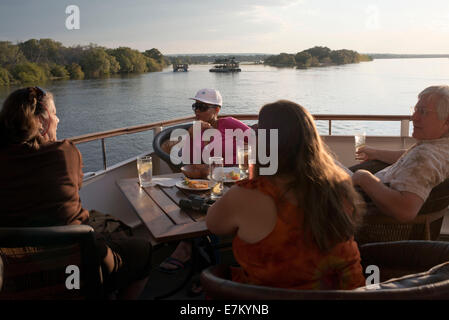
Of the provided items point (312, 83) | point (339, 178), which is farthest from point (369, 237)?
point (312, 83)

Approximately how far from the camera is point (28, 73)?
45.1 feet

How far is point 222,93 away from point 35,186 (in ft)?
64.1

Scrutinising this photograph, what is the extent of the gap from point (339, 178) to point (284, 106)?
0.27 metres

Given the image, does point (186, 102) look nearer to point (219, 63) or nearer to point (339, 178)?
point (219, 63)

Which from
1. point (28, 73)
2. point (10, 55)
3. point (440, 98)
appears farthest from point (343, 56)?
point (10, 55)

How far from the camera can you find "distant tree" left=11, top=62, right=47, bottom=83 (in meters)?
13.3

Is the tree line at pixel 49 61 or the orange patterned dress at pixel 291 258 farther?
the tree line at pixel 49 61

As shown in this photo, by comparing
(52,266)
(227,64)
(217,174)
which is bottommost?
(52,266)

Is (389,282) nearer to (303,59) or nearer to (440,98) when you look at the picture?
(440,98)

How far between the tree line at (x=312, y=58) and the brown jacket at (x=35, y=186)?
22.6 feet

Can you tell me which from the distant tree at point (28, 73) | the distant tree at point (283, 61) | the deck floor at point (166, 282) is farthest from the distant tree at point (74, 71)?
the deck floor at point (166, 282)

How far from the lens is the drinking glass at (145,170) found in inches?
80.9

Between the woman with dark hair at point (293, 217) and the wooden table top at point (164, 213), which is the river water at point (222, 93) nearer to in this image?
the wooden table top at point (164, 213)

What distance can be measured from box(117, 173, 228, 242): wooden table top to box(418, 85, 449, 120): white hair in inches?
44.1
